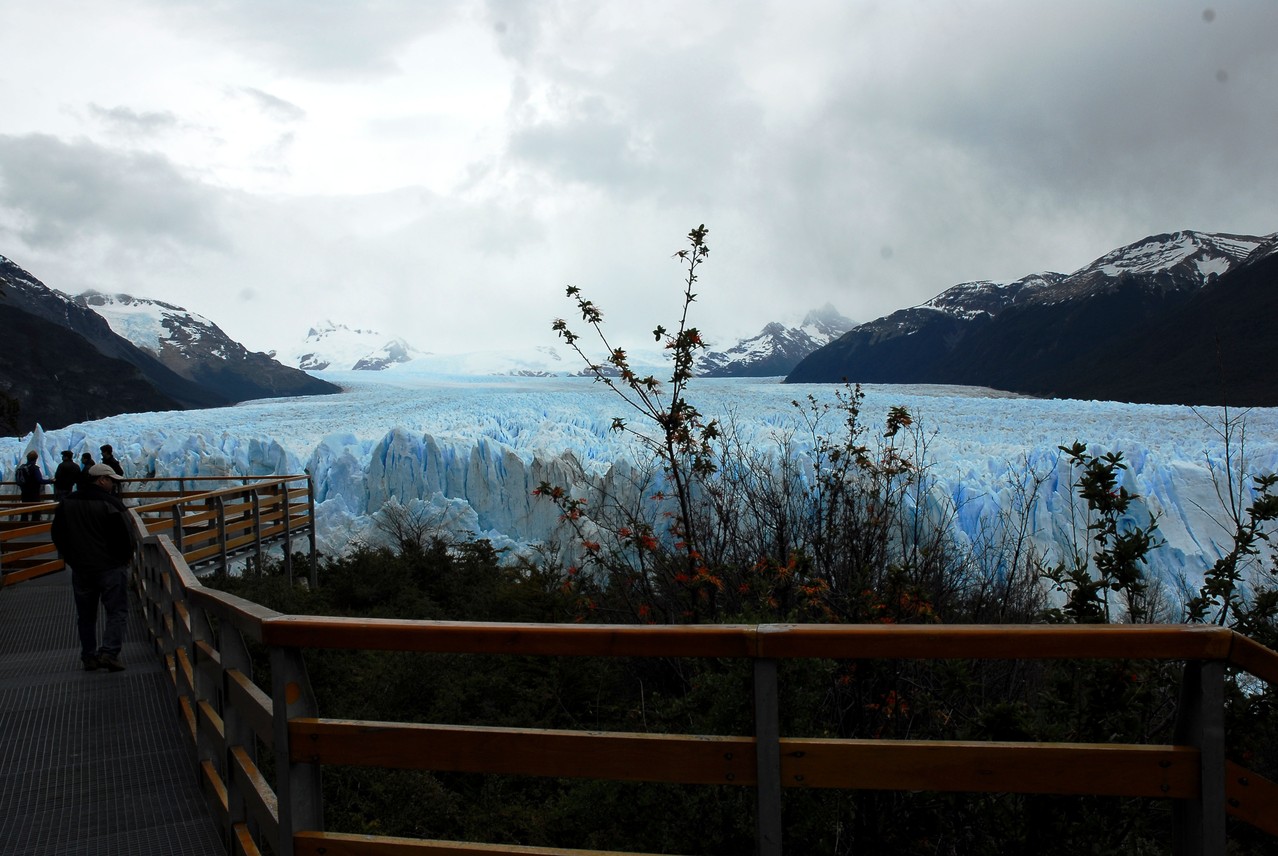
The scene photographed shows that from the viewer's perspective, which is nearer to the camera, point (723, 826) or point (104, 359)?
point (723, 826)

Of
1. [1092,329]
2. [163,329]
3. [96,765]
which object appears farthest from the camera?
[163,329]

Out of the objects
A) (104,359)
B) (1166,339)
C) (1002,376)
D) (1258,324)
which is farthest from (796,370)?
(104,359)

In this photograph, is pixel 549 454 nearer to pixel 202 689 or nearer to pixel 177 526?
pixel 177 526

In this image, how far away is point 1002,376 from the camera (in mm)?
74562

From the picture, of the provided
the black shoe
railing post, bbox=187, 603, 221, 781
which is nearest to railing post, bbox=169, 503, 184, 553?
the black shoe

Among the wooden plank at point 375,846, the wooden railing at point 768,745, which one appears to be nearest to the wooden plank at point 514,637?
the wooden railing at point 768,745

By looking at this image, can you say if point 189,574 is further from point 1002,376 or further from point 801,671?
point 1002,376

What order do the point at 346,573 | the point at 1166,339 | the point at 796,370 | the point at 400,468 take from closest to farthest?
the point at 346,573 < the point at 400,468 < the point at 1166,339 < the point at 796,370

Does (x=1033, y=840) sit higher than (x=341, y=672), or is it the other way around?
(x=1033, y=840)

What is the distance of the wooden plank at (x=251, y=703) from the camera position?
256 cm

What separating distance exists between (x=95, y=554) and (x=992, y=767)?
243 inches

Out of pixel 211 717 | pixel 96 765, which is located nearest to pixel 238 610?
pixel 211 717

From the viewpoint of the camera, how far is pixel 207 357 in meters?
96.6

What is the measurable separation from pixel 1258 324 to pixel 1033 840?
62.3 m
